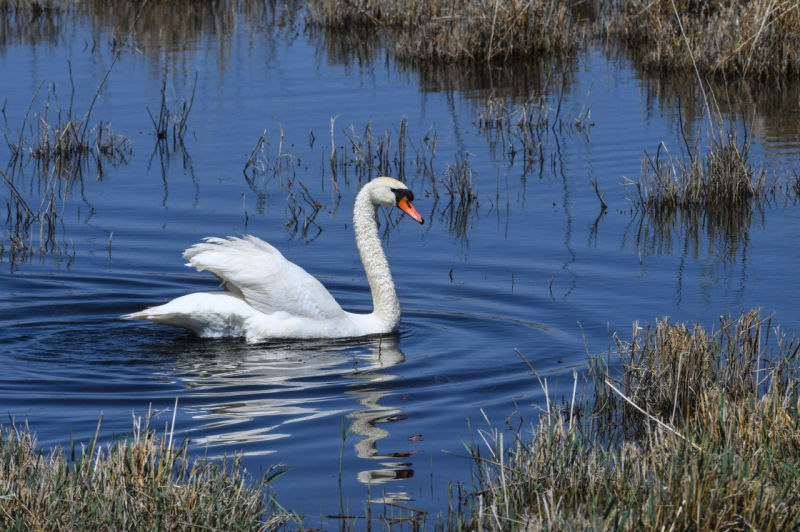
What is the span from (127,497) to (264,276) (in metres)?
4.15

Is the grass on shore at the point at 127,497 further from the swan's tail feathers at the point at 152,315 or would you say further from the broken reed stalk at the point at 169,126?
the broken reed stalk at the point at 169,126

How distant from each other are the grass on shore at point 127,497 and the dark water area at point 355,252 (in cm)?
60

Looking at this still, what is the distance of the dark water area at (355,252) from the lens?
707cm

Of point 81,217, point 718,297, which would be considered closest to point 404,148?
point 81,217

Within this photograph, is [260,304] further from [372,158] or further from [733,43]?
[733,43]

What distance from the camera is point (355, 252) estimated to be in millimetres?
11289

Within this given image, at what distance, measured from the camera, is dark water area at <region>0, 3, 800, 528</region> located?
707 centimetres

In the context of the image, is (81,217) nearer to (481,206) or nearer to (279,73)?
(481,206)

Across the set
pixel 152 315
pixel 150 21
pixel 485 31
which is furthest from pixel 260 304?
pixel 150 21

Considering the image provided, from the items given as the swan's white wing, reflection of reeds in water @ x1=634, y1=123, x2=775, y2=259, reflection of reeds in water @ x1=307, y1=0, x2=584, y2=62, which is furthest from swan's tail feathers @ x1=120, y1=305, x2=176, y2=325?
reflection of reeds in water @ x1=307, y1=0, x2=584, y2=62

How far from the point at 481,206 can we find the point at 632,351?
18.5ft

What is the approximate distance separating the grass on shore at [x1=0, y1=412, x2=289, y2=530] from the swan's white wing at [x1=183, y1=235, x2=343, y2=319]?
3.82 m

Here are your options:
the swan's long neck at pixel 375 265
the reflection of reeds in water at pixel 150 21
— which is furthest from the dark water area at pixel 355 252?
the reflection of reeds in water at pixel 150 21

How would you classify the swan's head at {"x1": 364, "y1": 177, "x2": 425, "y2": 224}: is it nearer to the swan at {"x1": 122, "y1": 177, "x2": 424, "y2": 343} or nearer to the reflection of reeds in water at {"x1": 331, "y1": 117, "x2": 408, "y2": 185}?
the swan at {"x1": 122, "y1": 177, "x2": 424, "y2": 343}
